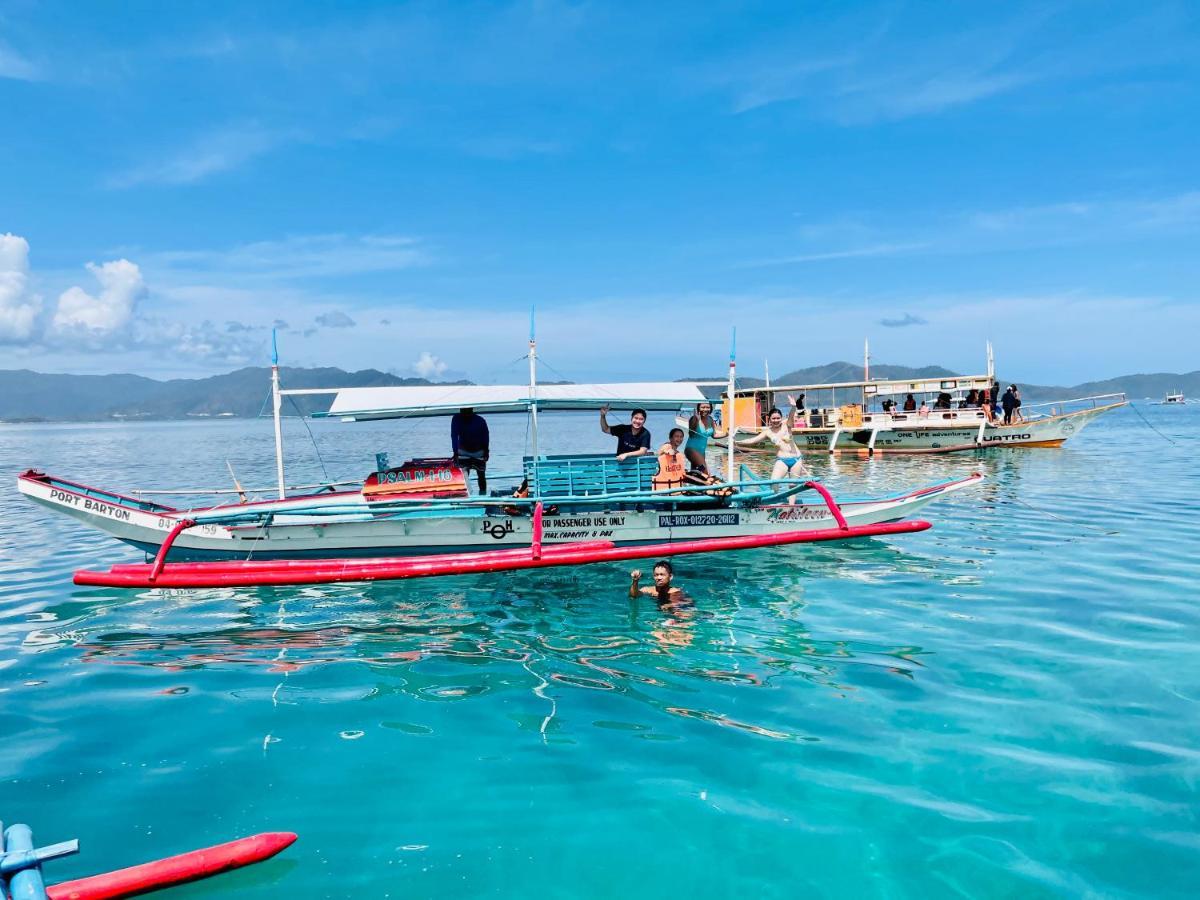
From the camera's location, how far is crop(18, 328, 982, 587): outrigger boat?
1370cm

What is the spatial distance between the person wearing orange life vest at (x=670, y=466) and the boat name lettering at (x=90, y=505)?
9.86 meters

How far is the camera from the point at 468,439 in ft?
48.9

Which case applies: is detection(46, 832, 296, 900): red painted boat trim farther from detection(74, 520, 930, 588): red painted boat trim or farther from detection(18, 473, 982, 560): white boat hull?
detection(18, 473, 982, 560): white boat hull

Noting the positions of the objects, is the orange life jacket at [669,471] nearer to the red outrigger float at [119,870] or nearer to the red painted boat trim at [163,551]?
the red painted boat trim at [163,551]

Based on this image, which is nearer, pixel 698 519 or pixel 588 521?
pixel 588 521

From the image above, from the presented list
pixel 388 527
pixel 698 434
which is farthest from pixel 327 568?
pixel 698 434

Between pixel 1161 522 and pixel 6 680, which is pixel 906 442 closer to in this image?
pixel 1161 522

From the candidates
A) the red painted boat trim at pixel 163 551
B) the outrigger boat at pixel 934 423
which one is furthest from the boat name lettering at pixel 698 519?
the outrigger boat at pixel 934 423

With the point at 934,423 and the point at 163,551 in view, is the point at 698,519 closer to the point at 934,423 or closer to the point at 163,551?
the point at 163,551

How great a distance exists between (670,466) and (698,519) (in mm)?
1247

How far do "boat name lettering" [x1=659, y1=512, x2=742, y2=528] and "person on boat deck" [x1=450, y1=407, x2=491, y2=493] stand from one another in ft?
12.4

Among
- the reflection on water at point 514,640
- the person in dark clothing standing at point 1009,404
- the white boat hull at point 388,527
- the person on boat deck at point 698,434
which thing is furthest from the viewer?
the person in dark clothing standing at point 1009,404

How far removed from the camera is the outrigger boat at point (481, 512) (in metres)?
13.7

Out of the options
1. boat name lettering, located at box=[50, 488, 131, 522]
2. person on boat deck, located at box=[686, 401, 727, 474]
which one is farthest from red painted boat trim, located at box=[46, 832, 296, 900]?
person on boat deck, located at box=[686, 401, 727, 474]
